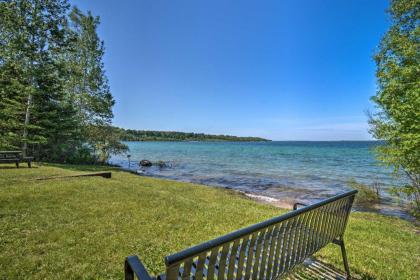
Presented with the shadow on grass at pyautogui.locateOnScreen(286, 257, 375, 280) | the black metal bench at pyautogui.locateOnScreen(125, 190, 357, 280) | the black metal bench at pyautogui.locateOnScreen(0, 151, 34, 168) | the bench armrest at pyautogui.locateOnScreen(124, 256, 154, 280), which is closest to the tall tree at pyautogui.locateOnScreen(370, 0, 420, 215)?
the shadow on grass at pyautogui.locateOnScreen(286, 257, 375, 280)

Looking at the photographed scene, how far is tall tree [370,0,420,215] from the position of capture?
812 centimetres

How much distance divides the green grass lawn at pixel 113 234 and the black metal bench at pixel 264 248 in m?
1.80

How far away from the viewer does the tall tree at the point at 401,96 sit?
812 cm

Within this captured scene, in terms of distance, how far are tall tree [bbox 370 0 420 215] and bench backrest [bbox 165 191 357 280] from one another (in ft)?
21.4

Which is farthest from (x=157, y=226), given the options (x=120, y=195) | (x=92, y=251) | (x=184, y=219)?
(x=120, y=195)

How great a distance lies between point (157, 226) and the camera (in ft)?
20.4

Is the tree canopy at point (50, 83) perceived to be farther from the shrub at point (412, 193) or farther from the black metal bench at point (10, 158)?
the shrub at point (412, 193)

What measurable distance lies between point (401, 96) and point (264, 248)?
34.0 ft

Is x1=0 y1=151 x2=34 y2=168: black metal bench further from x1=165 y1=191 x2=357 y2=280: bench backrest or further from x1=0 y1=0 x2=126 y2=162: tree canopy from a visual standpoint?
x1=165 y1=191 x2=357 y2=280: bench backrest

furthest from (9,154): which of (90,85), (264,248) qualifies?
(264,248)

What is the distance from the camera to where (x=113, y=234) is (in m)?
5.50

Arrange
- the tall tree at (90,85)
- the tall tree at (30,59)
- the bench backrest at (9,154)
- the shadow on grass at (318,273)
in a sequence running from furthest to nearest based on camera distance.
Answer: the tall tree at (90,85) < the tall tree at (30,59) < the bench backrest at (9,154) < the shadow on grass at (318,273)

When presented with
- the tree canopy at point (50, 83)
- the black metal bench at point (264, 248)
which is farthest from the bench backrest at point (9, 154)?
the black metal bench at point (264, 248)

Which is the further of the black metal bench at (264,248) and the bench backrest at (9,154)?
the bench backrest at (9,154)
